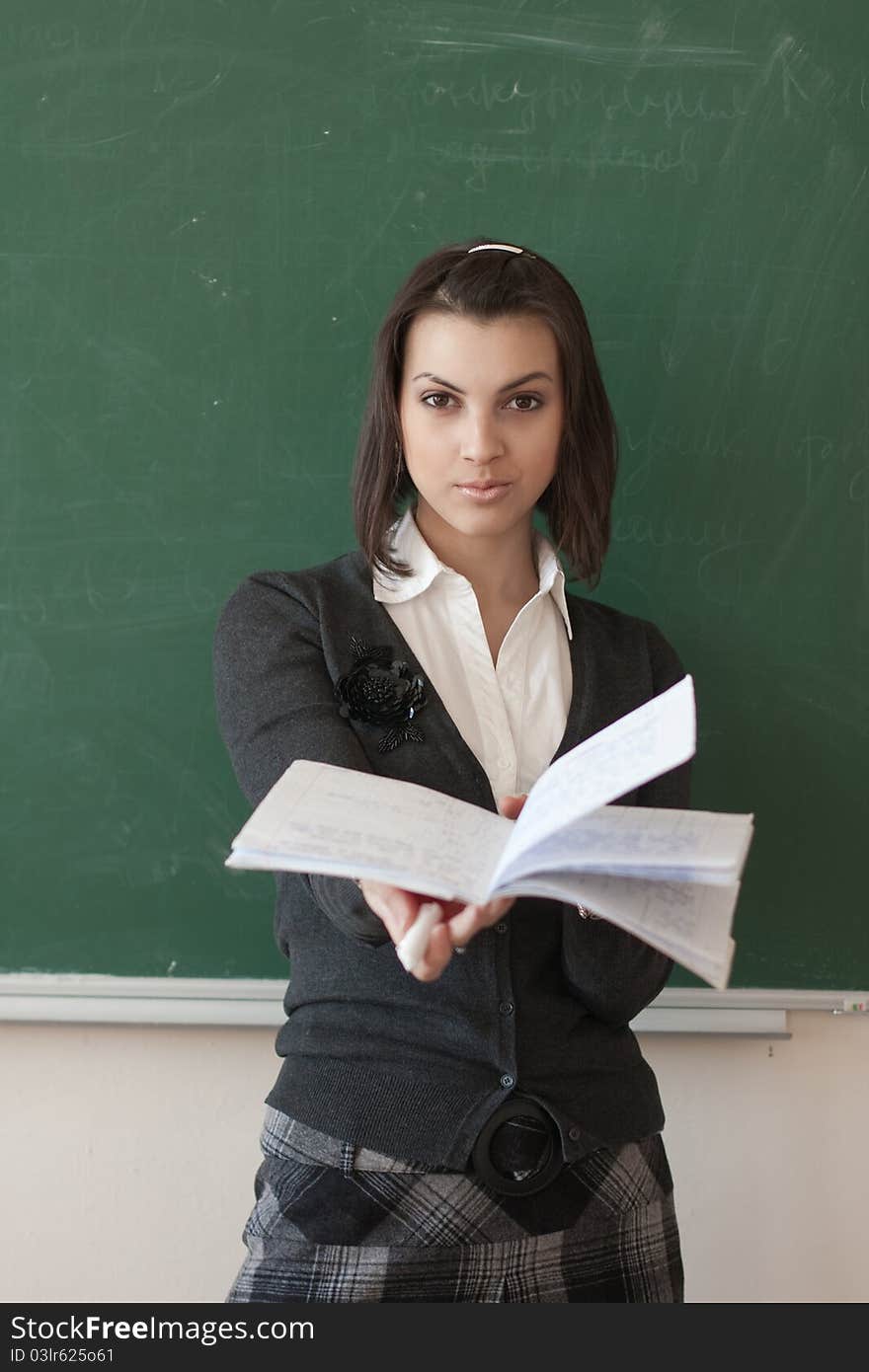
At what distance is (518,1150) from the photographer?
1485 millimetres

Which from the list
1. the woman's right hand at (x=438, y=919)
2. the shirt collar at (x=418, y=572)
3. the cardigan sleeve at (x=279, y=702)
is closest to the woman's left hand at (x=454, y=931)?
the woman's right hand at (x=438, y=919)

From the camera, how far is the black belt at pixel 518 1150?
4.82 ft

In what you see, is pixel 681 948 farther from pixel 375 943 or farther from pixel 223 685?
pixel 223 685

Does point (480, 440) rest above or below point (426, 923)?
above

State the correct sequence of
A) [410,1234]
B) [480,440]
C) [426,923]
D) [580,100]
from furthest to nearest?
[580,100] < [480,440] < [410,1234] < [426,923]

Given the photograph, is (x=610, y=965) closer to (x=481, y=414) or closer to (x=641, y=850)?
(x=641, y=850)

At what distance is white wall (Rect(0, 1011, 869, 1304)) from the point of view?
2.09 metres

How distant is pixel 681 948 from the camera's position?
3.61 feet

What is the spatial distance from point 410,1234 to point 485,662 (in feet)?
2.11

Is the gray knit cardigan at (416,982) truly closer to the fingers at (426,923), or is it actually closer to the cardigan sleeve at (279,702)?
the cardigan sleeve at (279,702)

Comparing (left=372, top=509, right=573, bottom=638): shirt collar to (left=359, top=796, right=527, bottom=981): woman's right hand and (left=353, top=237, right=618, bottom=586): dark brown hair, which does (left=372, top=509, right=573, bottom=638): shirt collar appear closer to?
(left=353, top=237, right=618, bottom=586): dark brown hair

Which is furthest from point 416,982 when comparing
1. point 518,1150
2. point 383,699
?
point 383,699

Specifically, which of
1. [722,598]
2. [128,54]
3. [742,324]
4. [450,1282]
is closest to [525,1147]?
[450,1282]

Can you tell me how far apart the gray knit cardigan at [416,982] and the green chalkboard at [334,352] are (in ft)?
1.37
